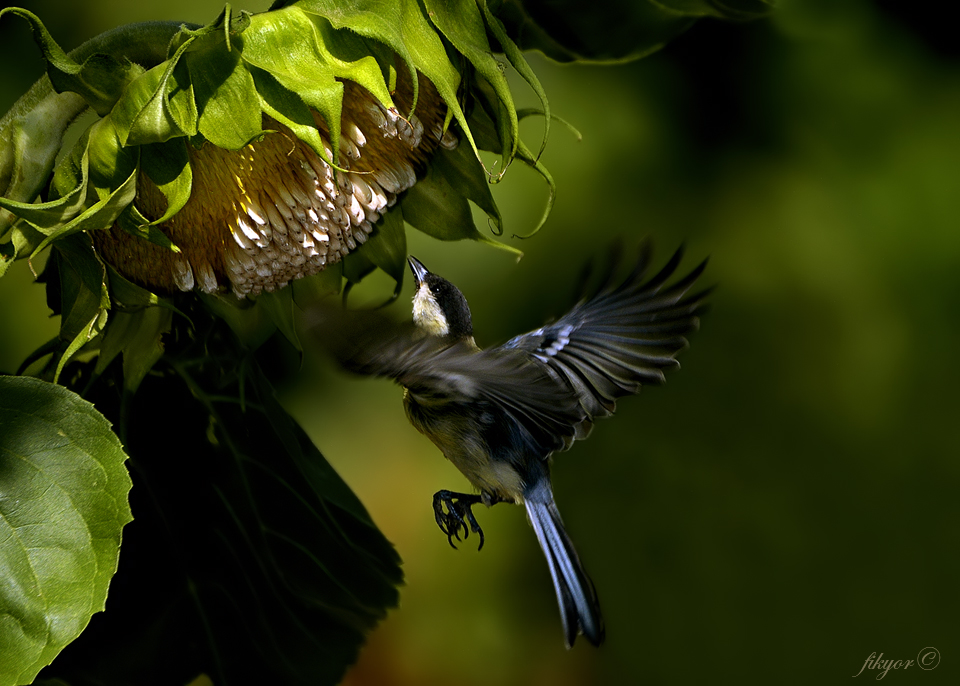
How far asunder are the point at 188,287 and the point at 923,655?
91 cm

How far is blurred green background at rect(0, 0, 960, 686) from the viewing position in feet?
2.88

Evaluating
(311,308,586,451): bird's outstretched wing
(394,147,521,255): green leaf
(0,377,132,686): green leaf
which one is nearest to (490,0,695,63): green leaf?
(394,147,521,255): green leaf

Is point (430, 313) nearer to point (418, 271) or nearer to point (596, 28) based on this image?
point (418, 271)

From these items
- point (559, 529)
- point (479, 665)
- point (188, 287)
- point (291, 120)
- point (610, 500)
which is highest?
point (291, 120)

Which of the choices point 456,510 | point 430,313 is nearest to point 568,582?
point 456,510

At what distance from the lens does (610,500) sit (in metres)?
0.93

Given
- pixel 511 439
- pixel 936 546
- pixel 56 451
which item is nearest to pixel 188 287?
pixel 56 451

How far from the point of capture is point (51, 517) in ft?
1.33

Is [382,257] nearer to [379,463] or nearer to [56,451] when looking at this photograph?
[56,451]

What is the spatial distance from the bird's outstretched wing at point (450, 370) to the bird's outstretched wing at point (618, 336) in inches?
1.4

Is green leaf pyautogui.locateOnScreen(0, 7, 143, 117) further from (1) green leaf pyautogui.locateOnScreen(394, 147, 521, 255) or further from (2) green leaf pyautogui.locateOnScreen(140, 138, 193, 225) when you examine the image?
(1) green leaf pyautogui.locateOnScreen(394, 147, 521, 255)

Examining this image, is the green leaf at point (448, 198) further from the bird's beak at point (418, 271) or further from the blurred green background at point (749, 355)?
the blurred green background at point (749, 355)

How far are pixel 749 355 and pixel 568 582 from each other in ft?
1.49

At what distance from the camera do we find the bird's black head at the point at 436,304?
0.61 metres
